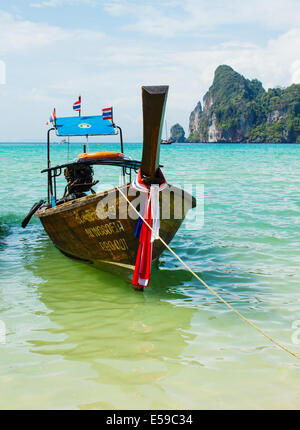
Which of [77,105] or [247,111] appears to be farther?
[247,111]

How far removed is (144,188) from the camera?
5164mm

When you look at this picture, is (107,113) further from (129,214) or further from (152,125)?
(152,125)

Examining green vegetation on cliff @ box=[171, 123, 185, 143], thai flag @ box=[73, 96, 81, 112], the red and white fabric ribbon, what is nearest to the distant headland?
green vegetation on cliff @ box=[171, 123, 185, 143]

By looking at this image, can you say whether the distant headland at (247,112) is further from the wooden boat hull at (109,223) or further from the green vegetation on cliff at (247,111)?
the wooden boat hull at (109,223)

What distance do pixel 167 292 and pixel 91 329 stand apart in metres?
1.51

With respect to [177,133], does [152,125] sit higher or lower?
lower

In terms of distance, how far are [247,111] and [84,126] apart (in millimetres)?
117855

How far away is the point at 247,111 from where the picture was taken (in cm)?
11881

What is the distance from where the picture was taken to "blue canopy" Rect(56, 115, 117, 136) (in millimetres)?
7887

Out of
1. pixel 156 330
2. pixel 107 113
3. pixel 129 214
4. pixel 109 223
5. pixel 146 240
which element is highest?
pixel 107 113

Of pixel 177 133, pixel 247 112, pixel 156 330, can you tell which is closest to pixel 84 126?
pixel 156 330
